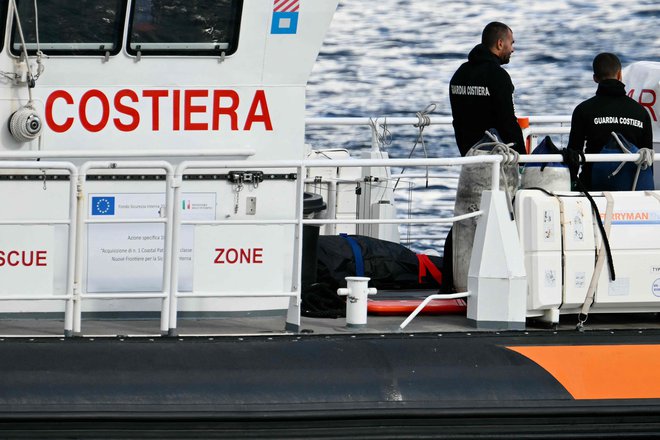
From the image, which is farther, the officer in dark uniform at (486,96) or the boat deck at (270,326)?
the officer in dark uniform at (486,96)

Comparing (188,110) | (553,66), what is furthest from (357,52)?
(188,110)

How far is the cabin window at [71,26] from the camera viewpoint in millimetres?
5738

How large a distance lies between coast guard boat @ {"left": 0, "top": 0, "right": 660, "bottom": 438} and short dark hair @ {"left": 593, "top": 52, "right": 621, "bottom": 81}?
0.50m

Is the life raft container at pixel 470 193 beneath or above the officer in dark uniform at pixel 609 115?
beneath

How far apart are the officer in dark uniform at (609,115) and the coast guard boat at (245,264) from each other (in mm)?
296

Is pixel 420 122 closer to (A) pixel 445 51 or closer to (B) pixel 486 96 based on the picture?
(B) pixel 486 96

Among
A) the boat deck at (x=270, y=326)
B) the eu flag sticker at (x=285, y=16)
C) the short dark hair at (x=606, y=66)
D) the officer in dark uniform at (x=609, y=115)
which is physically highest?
the eu flag sticker at (x=285, y=16)

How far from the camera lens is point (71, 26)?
5.77m

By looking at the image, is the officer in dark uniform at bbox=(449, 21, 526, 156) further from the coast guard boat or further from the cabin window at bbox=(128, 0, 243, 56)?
the cabin window at bbox=(128, 0, 243, 56)

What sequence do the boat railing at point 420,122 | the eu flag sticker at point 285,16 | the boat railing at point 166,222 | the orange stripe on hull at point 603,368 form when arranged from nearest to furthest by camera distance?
the boat railing at point 166,222 < the orange stripe on hull at point 603,368 < the eu flag sticker at point 285,16 < the boat railing at point 420,122

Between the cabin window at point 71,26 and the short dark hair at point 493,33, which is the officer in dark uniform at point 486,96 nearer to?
the short dark hair at point 493,33

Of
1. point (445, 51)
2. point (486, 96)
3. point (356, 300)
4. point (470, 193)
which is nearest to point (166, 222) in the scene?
point (356, 300)

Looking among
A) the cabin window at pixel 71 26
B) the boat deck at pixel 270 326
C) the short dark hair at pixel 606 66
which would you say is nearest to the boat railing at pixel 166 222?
the boat deck at pixel 270 326

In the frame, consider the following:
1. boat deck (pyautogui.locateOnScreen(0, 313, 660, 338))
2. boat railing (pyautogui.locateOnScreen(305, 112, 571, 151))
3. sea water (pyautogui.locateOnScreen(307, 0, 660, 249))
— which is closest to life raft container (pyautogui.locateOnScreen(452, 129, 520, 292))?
boat deck (pyautogui.locateOnScreen(0, 313, 660, 338))
